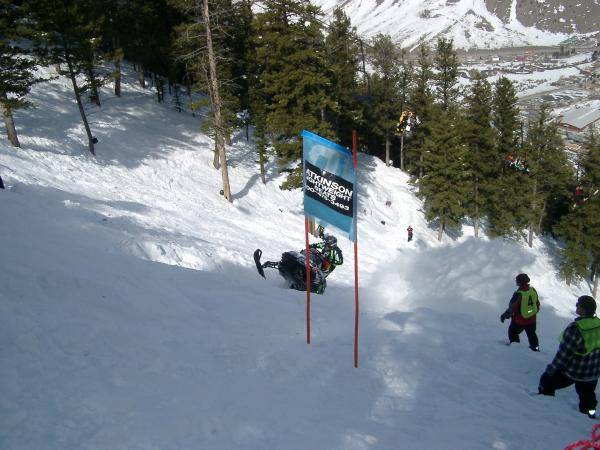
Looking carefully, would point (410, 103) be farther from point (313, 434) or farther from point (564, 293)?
point (313, 434)

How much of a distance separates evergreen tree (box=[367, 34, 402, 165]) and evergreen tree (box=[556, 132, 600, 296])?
1688 cm

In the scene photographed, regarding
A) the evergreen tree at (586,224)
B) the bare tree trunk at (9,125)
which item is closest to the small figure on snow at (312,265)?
the bare tree trunk at (9,125)

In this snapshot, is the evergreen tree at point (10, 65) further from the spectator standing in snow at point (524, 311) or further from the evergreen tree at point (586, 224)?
the evergreen tree at point (586, 224)

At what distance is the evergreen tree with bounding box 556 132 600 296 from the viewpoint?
1268 inches

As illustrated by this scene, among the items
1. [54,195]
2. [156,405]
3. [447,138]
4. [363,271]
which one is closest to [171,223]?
[54,195]

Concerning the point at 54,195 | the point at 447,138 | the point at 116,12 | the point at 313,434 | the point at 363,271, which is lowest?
the point at 363,271

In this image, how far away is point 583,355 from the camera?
557 cm

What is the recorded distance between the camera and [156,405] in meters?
4.96

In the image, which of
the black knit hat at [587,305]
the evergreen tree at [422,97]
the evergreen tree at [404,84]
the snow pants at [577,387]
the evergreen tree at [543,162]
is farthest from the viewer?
the evergreen tree at [404,84]

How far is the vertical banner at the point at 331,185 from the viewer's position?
6.76 meters

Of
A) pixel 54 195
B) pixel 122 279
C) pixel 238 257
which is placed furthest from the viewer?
pixel 54 195

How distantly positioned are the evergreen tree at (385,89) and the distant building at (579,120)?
7587cm

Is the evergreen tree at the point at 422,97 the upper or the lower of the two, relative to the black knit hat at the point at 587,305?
lower

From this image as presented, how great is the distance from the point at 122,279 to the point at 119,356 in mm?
3021
